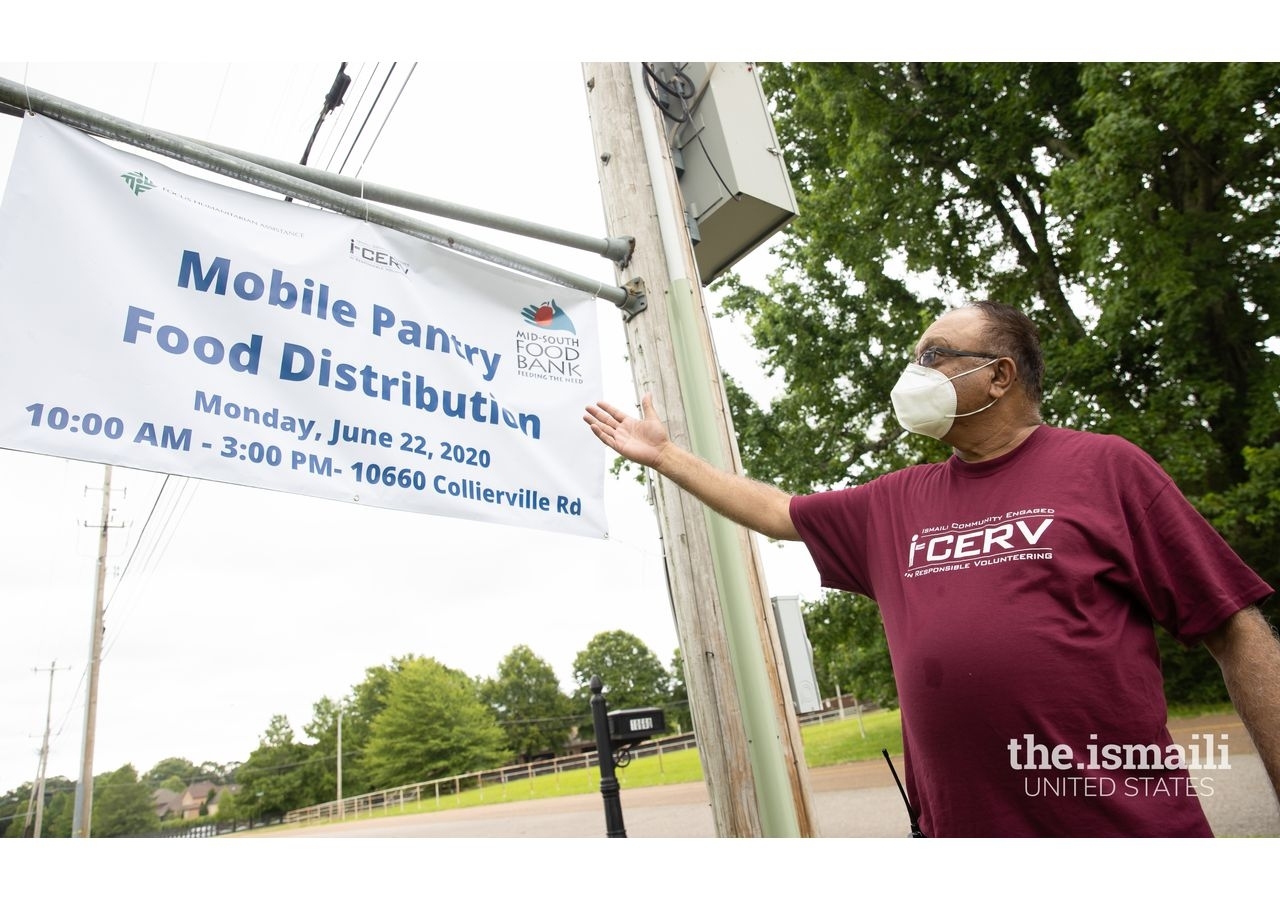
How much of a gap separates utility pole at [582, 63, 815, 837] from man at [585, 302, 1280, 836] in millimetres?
702

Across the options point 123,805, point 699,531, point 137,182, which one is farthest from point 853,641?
point 123,805

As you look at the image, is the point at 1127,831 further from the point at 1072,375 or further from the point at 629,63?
the point at 1072,375

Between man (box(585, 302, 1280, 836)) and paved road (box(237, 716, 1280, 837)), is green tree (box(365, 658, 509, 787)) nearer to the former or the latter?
paved road (box(237, 716, 1280, 837))

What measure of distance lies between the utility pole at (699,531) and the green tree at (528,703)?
7749cm

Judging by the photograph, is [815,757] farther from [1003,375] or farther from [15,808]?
[15,808]

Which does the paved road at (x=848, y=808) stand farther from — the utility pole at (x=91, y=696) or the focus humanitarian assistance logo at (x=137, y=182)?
the utility pole at (x=91, y=696)

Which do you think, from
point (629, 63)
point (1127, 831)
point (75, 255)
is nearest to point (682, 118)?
point (629, 63)

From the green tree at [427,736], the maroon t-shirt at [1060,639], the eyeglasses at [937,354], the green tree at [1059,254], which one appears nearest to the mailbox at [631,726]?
the maroon t-shirt at [1060,639]

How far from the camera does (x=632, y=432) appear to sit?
2451 mm

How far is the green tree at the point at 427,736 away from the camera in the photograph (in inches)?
2445

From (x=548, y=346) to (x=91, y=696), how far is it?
24.2 m

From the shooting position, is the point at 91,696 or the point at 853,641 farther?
the point at 91,696

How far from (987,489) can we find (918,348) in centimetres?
56

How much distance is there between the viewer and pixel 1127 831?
1.58 metres
